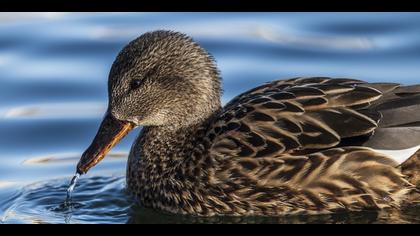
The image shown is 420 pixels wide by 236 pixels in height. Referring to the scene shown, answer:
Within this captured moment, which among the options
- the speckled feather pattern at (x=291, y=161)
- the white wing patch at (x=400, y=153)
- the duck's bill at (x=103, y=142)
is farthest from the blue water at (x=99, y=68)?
the white wing patch at (x=400, y=153)

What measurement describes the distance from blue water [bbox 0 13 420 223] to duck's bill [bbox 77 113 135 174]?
432mm

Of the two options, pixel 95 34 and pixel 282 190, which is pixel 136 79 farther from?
pixel 95 34

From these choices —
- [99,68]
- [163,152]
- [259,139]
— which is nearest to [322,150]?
[259,139]

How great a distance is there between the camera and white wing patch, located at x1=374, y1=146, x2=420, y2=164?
365 inches

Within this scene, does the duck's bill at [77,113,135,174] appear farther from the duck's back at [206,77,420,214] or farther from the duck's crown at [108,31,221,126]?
the duck's back at [206,77,420,214]

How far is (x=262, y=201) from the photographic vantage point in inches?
374

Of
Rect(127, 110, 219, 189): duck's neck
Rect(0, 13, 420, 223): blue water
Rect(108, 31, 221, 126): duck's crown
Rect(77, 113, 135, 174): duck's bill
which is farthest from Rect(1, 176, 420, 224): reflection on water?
Rect(108, 31, 221, 126): duck's crown

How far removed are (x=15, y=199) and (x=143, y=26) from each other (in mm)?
4641

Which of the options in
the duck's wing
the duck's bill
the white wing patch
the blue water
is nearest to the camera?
the white wing patch

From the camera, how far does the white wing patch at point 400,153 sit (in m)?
9.27

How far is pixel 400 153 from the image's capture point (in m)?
9.29

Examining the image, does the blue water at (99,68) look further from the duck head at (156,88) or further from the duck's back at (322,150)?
the duck head at (156,88)

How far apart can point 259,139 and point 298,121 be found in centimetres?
34

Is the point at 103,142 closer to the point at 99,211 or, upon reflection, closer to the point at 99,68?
the point at 99,211
